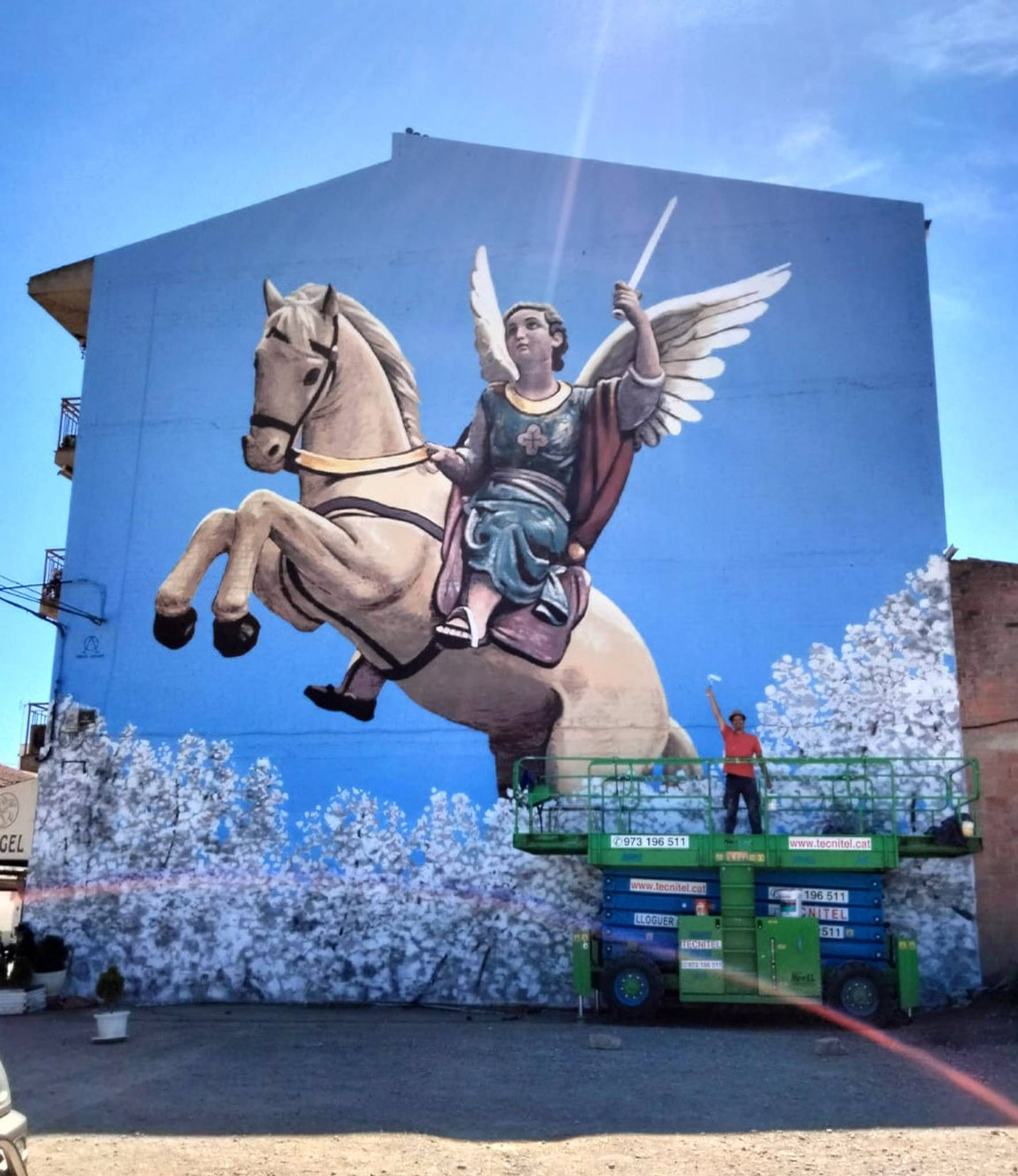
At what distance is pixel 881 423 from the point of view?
16.9m

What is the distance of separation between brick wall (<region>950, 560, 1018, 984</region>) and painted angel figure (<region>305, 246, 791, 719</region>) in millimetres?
4575

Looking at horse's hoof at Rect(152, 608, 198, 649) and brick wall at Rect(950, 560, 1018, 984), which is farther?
horse's hoof at Rect(152, 608, 198, 649)

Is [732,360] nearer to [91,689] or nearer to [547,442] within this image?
[547,442]

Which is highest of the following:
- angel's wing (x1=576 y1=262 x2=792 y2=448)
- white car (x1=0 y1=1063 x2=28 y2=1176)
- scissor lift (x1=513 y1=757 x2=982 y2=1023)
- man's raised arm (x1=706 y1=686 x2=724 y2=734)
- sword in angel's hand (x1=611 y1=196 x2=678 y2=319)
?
sword in angel's hand (x1=611 y1=196 x2=678 y2=319)

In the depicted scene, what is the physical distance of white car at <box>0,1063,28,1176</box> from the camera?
15.9 ft

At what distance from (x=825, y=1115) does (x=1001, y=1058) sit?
3.26m

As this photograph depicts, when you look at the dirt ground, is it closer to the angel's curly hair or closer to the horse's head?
the horse's head

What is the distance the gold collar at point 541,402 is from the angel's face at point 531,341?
1.35 ft

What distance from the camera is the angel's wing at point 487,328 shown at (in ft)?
58.7

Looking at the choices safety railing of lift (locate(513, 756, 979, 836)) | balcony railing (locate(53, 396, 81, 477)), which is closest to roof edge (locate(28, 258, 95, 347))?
balcony railing (locate(53, 396, 81, 477))

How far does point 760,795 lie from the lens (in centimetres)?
1570

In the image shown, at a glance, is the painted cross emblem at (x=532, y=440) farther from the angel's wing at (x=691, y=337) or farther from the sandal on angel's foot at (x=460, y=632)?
the sandal on angel's foot at (x=460, y=632)

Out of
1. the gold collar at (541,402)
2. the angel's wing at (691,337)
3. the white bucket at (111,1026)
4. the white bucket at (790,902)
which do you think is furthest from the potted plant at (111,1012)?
the angel's wing at (691,337)

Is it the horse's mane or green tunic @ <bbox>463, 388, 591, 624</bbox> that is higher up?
the horse's mane
